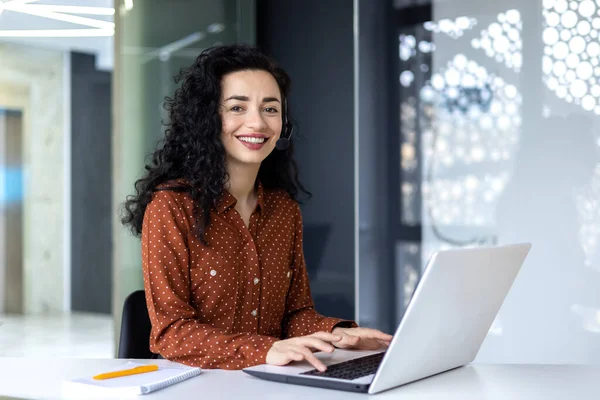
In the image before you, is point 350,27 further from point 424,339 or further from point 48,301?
point 424,339

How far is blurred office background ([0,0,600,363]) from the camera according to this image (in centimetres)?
373

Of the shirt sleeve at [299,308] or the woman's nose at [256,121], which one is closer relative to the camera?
the woman's nose at [256,121]

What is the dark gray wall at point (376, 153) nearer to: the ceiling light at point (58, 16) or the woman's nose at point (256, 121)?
the ceiling light at point (58, 16)

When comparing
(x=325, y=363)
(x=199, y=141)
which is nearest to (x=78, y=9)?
(x=199, y=141)

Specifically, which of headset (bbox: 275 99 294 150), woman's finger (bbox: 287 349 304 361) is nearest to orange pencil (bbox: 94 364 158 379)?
woman's finger (bbox: 287 349 304 361)

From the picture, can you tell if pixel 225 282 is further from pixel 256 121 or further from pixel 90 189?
pixel 90 189

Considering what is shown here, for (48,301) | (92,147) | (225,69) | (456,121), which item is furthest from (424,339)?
(92,147)

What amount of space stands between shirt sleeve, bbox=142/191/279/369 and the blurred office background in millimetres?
2120

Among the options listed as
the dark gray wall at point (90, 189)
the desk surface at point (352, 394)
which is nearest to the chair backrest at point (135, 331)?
the desk surface at point (352, 394)

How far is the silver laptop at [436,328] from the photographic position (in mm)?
1331

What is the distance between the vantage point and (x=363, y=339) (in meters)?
1.82

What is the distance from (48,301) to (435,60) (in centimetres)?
275

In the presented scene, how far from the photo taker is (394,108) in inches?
169

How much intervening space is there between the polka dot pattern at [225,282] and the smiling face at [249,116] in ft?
0.47
